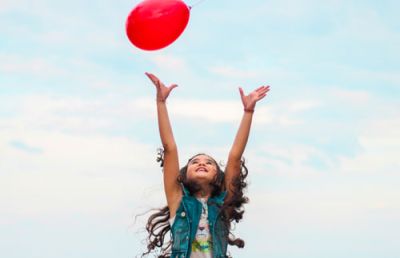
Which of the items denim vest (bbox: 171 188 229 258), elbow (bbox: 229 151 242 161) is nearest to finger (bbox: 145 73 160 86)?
elbow (bbox: 229 151 242 161)

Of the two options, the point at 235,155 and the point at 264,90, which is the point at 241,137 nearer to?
the point at 235,155

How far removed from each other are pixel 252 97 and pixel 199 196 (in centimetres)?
127

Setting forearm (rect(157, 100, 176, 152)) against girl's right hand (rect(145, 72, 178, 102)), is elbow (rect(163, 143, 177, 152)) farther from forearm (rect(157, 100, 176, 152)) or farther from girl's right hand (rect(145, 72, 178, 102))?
girl's right hand (rect(145, 72, 178, 102))

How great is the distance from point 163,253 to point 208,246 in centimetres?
73

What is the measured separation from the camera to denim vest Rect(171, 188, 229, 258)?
7.07 metres

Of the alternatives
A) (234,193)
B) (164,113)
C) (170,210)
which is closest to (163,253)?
(170,210)

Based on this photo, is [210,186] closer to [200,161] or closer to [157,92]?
[200,161]

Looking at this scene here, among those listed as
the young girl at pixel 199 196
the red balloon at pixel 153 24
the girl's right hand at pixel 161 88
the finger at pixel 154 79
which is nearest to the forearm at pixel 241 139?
the young girl at pixel 199 196

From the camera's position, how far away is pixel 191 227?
23.3ft

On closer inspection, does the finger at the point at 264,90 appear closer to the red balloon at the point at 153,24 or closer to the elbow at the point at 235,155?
the elbow at the point at 235,155

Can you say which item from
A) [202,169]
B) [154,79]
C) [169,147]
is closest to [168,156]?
[169,147]

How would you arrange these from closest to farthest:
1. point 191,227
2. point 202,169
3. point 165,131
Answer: point 191,227 < point 165,131 < point 202,169

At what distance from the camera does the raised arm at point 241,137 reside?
7359mm

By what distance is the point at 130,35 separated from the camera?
7594 millimetres
